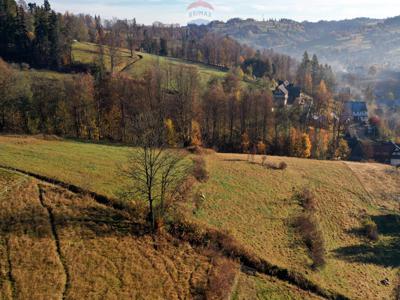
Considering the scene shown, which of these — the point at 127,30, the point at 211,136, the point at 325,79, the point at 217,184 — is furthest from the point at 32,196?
the point at 127,30

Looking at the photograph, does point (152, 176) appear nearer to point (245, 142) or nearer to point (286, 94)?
point (245, 142)

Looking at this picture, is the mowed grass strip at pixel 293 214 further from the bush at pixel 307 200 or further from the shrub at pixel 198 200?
the bush at pixel 307 200

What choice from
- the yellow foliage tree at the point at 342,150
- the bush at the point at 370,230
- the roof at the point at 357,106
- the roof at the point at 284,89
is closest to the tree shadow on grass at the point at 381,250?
the bush at the point at 370,230

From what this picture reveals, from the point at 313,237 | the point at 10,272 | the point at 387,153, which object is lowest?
the point at 387,153

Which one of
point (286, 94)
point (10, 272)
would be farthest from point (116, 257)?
point (286, 94)

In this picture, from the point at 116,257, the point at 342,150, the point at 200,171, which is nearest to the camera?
the point at 116,257

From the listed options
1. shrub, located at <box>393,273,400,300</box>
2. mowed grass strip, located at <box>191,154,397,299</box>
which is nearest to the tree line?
mowed grass strip, located at <box>191,154,397,299</box>

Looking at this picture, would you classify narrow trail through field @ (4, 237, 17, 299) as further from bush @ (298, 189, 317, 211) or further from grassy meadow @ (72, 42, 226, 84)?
grassy meadow @ (72, 42, 226, 84)
